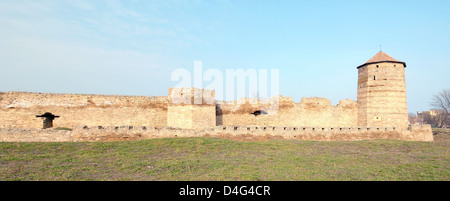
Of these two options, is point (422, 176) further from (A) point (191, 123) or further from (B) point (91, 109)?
(B) point (91, 109)

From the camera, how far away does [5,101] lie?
43.2ft

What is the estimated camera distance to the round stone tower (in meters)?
18.4

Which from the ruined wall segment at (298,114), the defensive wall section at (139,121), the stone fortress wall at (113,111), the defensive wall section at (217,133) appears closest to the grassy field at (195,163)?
the defensive wall section at (217,133)

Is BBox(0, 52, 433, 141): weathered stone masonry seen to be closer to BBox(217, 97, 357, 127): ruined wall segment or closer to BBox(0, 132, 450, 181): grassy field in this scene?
BBox(217, 97, 357, 127): ruined wall segment

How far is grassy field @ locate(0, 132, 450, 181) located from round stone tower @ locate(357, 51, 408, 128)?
885 cm

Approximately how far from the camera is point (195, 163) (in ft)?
25.1

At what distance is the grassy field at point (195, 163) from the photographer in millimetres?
6309

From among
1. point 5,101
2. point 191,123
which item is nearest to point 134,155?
point 191,123

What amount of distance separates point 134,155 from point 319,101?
45.6 feet

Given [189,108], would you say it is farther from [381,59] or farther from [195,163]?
[381,59]

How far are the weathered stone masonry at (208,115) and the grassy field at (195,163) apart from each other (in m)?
1.29

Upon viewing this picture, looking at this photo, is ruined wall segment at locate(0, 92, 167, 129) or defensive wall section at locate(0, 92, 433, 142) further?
ruined wall segment at locate(0, 92, 167, 129)

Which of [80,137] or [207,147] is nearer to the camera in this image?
[207,147]

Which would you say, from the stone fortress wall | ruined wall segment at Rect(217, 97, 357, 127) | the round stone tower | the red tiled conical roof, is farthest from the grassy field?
the red tiled conical roof
